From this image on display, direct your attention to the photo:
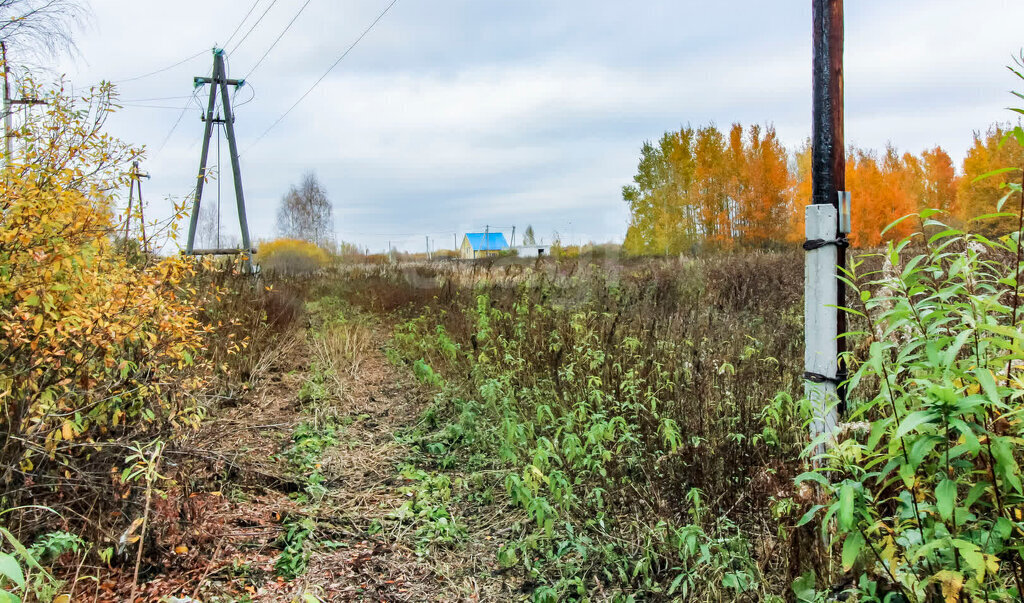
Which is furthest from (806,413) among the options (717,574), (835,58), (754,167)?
(754,167)

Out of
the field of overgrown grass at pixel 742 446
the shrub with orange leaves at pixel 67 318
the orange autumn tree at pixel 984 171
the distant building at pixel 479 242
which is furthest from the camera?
the distant building at pixel 479 242

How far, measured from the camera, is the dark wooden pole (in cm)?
287

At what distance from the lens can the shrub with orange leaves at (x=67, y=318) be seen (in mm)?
2629

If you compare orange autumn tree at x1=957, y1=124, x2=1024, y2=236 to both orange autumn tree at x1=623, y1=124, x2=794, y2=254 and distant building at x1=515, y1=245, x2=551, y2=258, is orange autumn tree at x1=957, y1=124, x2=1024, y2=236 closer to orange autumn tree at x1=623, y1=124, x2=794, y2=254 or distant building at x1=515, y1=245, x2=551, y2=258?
orange autumn tree at x1=623, y1=124, x2=794, y2=254

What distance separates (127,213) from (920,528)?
3.55 m

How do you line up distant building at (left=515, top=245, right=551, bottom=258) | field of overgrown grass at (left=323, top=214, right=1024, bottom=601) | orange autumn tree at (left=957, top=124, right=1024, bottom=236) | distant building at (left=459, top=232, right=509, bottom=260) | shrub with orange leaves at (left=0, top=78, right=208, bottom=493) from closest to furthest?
field of overgrown grass at (left=323, top=214, right=1024, bottom=601) → shrub with orange leaves at (left=0, top=78, right=208, bottom=493) → distant building at (left=515, top=245, right=551, bottom=258) → orange autumn tree at (left=957, top=124, right=1024, bottom=236) → distant building at (left=459, top=232, right=509, bottom=260)

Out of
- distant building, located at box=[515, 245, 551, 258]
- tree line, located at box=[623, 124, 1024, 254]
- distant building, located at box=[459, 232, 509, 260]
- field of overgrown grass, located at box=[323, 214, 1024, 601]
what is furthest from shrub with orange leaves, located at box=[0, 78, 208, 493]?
distant building, located at box=[459, 232, 509, 260]

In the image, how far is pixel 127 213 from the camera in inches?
124

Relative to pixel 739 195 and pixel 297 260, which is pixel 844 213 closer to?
pixel 297 260

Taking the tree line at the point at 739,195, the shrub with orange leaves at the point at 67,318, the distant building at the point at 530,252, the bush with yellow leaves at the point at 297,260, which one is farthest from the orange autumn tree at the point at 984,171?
the shrub with orange leaves at the point at 67,318

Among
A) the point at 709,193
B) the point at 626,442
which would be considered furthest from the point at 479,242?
the point at 626,442

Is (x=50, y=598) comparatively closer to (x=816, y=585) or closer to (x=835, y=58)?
(x=816, y=585)

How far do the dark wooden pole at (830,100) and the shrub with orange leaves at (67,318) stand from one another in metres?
3.15

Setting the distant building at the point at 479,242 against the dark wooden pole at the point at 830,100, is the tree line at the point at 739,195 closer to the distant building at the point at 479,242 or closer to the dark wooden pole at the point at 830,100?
the distant building at the point at 479,242
